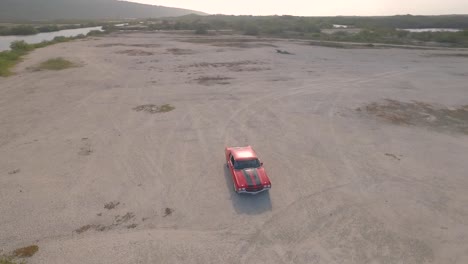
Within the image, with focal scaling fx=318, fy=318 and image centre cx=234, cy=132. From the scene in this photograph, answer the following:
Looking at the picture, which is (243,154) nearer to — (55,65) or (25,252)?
(25,252)

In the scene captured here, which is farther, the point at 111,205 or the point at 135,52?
the point at 135,52

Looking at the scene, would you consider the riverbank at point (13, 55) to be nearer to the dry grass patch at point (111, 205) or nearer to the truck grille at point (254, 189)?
the dry grass patch at point (111, 205)

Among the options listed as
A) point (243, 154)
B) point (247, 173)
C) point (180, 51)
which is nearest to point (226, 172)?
point (243, 154)

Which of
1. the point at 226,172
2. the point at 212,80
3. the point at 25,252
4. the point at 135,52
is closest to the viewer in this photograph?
the point at 25,252

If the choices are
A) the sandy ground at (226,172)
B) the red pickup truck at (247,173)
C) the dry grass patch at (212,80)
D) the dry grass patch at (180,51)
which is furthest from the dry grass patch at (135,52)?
the red pickup truck at (247,173)

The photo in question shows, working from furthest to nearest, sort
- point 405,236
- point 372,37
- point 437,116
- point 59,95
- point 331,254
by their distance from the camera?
1. point 372,37
2. point 59,95
3. point 437,116
4. point 405,236
5. point 331,254

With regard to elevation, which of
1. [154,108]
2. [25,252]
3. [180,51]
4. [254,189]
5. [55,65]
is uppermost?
[180,51]

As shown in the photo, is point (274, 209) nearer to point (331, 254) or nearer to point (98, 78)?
point (331, 254)

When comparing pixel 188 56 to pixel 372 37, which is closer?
pixel 188 56

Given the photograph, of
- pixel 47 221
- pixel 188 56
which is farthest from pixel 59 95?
pixel 188 56
